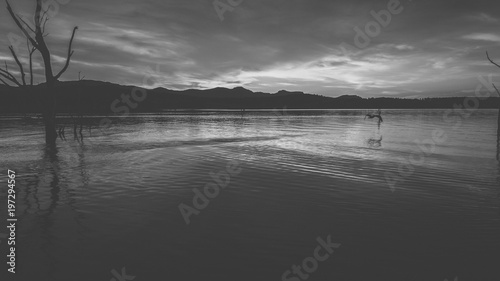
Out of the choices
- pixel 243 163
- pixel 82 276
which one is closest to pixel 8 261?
pixel 82 276

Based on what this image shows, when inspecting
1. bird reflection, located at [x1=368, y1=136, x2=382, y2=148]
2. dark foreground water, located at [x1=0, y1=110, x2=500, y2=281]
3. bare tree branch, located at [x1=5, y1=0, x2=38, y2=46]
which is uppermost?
bare tree branch, located at [x1=5, y1=0, x2=38, y2=46]

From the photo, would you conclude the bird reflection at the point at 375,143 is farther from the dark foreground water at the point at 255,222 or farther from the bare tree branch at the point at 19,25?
the bare tree branch at the point at 19,25

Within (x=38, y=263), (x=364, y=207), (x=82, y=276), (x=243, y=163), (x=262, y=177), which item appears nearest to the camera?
(x=82, y=276)


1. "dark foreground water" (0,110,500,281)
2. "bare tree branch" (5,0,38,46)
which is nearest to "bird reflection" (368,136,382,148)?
"dark foreground water" (0,110,500,281)

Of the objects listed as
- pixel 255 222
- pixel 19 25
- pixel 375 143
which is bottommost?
pixel 255 222

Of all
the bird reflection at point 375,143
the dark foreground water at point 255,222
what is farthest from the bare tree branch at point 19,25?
the bird reflection at point 375,143

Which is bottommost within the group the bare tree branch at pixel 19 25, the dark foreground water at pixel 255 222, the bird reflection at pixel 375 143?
the dark foreground water at pixel 255 222

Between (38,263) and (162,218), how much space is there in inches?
117

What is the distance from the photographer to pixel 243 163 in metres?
16.8

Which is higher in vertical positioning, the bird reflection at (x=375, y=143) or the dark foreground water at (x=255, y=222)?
the bird reflection at (x=375, y=143)

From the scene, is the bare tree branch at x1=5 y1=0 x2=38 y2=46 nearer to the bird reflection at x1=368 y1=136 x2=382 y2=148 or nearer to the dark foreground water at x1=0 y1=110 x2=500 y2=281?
the dark foreground water at x1=0 y1=110 x2=500 y2=281

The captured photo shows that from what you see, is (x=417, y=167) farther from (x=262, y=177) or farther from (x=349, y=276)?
(x=349, y=276)

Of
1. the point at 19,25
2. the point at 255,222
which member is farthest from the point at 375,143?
the point at 19,25

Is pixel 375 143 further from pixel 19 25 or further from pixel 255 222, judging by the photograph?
pixel 19 25
